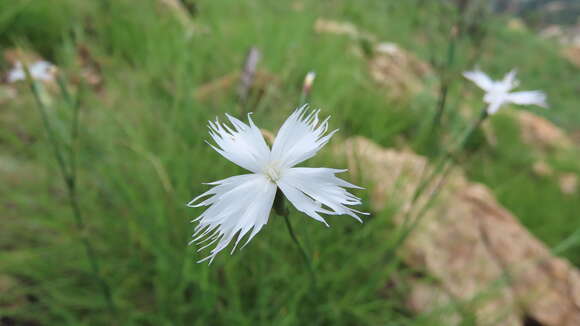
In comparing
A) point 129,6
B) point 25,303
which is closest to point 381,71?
point 129,6

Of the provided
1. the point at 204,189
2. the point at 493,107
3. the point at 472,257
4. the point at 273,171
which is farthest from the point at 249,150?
the point at 472,257

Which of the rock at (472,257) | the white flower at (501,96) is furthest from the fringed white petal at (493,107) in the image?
the rock at (472,257)

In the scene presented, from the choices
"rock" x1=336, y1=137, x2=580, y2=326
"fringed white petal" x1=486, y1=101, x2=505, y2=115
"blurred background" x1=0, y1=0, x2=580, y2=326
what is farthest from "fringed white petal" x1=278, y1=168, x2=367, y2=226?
"rock" x1=336, y1=137, x2=580, y2=326

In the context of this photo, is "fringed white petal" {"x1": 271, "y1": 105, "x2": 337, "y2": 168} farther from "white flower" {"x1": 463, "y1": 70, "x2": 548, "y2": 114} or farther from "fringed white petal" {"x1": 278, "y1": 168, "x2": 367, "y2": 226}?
"white flower" {"x1": 463, "y1": 70, "x2": 548, "y2": 114}

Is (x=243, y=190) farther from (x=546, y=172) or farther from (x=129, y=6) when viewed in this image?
(x=546, y=172)

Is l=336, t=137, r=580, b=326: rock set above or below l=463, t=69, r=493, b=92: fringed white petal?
below

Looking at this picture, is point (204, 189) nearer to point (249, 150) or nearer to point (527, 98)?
point (249, 150)

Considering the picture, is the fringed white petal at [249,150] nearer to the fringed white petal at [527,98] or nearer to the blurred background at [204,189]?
the blurred background at [204,189]
